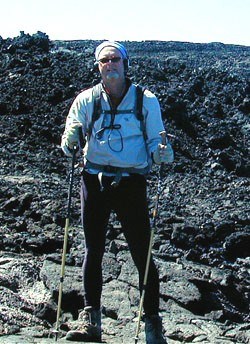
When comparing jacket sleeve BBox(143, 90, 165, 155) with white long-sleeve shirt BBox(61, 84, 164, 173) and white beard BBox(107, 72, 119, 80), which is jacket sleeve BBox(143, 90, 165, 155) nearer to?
white long-sleeve shirt BBox(61, 84, 164, 173)

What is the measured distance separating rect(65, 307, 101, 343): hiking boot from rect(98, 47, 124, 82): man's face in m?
1.69

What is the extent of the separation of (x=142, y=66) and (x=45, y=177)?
10.5 metres

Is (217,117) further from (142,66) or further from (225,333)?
(225,333)

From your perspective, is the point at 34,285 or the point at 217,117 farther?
the point at 217,117

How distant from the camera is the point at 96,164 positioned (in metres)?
5.55

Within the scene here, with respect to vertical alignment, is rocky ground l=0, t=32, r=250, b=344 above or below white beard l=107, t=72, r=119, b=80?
below

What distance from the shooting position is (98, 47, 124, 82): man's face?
5408 mm

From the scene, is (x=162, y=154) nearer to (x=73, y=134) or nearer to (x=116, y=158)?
(x=116, y=158)

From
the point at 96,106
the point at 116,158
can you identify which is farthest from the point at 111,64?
the point at 116,158

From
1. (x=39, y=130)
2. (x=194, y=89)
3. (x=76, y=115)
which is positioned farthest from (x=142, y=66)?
(x=76, y=115)

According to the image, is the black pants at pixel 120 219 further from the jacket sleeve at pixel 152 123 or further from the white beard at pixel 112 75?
the white beard at pixel 112 75

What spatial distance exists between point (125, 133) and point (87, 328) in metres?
1.45

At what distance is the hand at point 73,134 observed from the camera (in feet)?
18.0

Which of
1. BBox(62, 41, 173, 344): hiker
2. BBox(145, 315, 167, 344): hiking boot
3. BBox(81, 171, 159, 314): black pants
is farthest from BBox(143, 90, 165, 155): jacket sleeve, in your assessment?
BBox(145, 315, 167, 344): hiking boot
